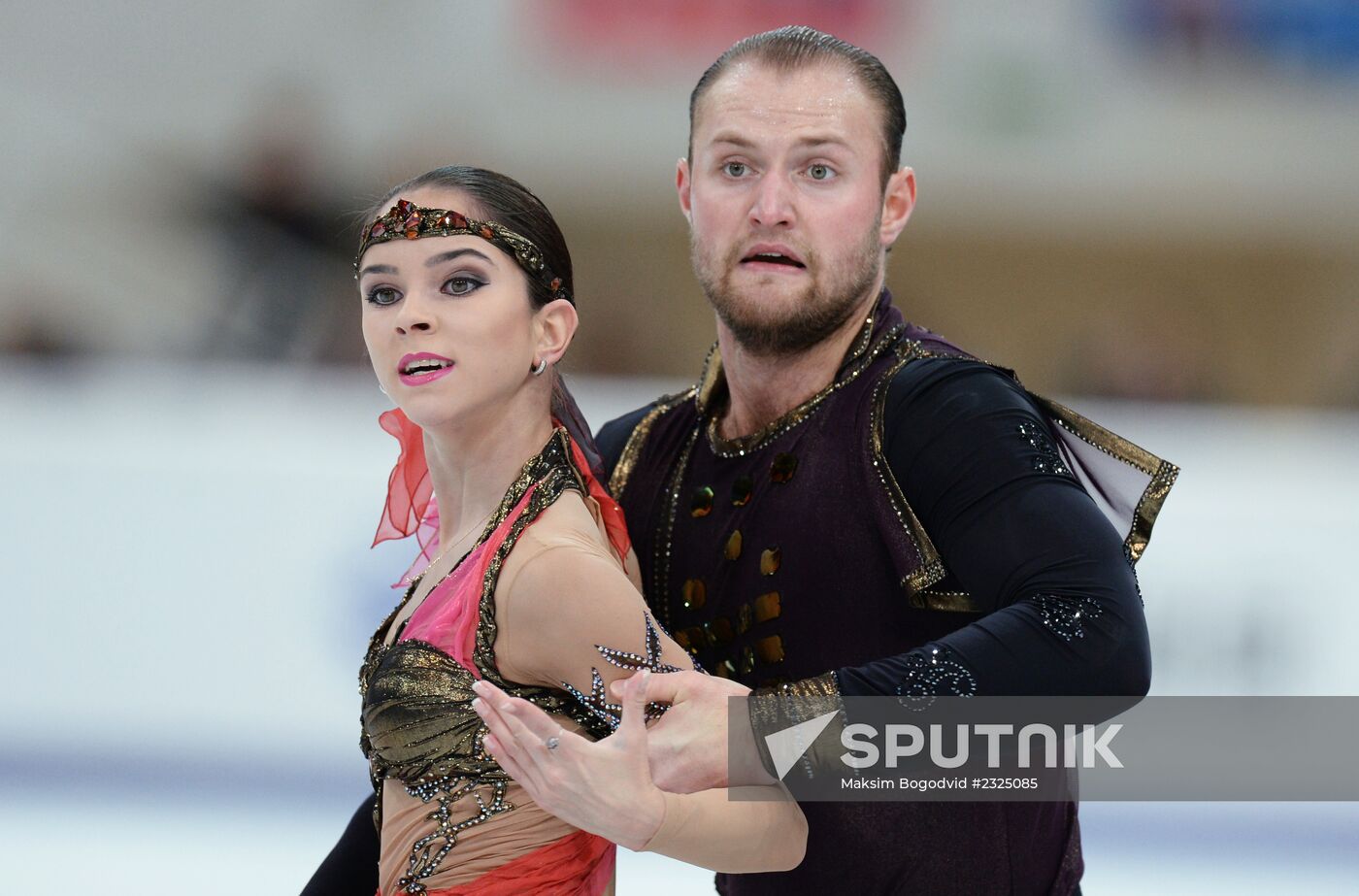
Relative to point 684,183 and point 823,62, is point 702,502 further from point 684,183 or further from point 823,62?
point 823,62

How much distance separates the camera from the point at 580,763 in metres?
1.82

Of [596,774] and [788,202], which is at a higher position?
[788,202]

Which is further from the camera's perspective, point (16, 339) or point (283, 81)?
point (283, 81)

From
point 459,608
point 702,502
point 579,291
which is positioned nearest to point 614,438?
point 702,502

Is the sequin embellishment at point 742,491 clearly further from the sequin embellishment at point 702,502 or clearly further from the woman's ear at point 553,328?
the woman's ear at point 553,328

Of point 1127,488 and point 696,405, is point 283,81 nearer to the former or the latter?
point 696,405

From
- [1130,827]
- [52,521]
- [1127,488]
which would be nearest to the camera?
[1127,488]

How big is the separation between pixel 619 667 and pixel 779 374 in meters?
0.78

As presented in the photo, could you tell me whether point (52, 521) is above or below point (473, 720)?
above

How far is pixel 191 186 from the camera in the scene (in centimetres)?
793

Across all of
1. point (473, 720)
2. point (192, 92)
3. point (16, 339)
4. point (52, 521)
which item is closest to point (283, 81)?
point (192, 92)

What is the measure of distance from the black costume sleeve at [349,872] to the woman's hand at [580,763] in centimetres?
73

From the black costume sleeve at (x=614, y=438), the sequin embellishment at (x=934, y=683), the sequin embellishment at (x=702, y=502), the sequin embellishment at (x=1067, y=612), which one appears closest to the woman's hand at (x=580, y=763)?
the sequin embellishment at (x=934, y=683)

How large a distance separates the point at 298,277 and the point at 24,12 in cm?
245
